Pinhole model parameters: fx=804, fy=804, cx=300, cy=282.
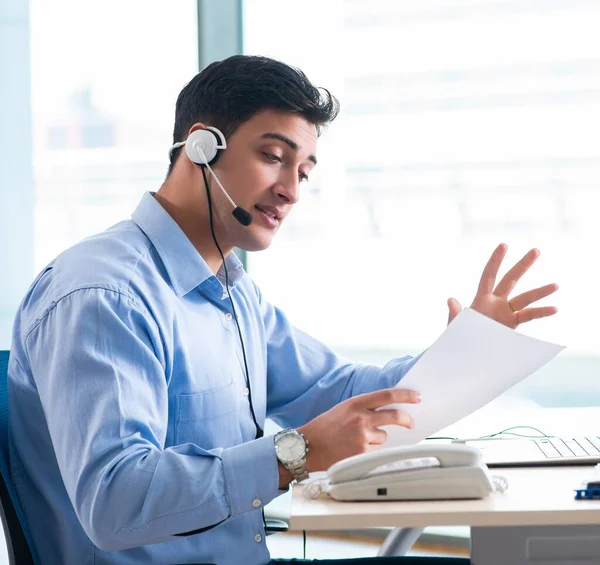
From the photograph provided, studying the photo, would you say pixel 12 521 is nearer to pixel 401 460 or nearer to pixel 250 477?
pixel 250 477

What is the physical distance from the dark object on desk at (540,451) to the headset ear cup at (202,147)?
644 millimetres

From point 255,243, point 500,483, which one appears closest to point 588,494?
point 500,483

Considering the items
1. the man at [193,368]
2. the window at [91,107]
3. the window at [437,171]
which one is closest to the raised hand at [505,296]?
the man at [193,368]

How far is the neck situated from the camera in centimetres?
136

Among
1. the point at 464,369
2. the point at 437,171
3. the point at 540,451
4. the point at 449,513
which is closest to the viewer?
the point at 449,513

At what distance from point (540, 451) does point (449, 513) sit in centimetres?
41

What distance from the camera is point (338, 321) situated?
8.58 feet

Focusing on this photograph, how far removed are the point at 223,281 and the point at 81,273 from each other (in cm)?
39

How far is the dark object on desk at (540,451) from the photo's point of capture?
113cm

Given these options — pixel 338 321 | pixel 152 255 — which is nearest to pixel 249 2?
pixel 338 321

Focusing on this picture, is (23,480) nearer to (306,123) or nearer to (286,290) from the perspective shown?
(306,123)

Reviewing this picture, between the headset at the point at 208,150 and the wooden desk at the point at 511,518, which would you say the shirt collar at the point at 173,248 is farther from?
the wooden desk at the point at 511,518

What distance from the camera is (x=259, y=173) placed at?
4.43 feet

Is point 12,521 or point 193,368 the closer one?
point 12,521
